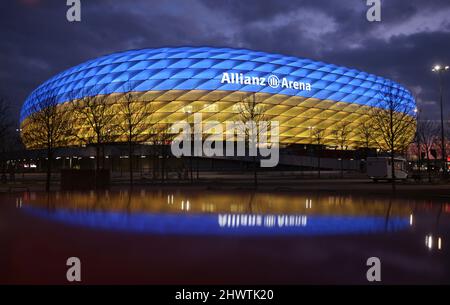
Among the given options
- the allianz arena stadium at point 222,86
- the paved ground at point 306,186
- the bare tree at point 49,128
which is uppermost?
the allianz arena stadium at point 222,86

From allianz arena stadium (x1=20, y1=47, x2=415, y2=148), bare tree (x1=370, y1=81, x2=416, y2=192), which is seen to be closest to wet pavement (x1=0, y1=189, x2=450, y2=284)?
bare tree (x1=370, y1=81, x2=416, y2=192)

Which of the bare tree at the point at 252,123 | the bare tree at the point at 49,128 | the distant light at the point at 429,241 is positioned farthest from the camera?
the bare tree at the point at 252,123

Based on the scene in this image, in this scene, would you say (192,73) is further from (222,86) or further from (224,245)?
(224,245)

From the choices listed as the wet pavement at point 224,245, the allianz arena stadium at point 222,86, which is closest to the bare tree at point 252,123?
the allianz arena stadium at point 222,86

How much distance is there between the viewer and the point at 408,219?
11.3 m

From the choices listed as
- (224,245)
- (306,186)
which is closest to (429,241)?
(224,245)

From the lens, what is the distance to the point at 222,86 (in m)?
55.4

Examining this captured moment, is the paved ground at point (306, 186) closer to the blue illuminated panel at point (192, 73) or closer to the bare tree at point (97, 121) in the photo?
the bare tree at point (97, 121)

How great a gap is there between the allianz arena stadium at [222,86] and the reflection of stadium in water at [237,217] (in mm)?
38491

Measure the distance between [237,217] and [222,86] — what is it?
45.1 meters

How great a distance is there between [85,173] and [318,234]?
18969 millimetres

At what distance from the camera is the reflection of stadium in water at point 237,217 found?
969 cm

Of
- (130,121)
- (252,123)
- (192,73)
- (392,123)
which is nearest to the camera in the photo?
(392,123)

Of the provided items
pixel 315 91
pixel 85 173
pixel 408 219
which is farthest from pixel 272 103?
pixel 408 219
